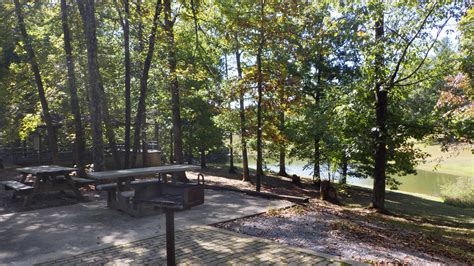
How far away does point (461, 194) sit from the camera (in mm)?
20531

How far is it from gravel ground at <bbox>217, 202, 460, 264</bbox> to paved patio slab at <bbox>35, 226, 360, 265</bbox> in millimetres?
435

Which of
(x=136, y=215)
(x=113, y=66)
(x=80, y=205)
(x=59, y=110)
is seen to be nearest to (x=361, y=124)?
(x=136, y=215)

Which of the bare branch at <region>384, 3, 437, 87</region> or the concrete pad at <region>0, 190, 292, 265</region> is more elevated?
the bare branch at <region>384, 3, 437, 87</region>

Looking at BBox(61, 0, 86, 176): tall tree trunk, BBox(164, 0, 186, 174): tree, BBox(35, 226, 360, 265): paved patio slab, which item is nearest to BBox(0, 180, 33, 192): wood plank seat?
BBox(61, 0, 86, 176): tall tree trunk

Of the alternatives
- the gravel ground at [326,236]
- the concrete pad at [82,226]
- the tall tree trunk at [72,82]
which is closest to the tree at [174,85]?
the tall tree trunk at [72,82]

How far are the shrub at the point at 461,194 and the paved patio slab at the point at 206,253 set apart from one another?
17692mm

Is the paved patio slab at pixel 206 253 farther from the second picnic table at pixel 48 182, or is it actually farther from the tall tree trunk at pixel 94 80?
the tall tree trunk at pixel 94 80

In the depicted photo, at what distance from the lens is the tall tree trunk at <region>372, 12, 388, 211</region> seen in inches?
417

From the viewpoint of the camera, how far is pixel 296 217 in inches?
320

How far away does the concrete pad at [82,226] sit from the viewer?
18.2ft

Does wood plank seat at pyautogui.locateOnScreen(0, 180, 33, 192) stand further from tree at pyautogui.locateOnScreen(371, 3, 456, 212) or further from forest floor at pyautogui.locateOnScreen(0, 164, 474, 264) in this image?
tree at pyautogui.locateOnScreen(371, 3, 456, 212)

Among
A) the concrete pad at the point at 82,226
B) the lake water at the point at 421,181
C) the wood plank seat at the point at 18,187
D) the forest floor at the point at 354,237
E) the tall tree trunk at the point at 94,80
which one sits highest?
the tall tree trunk at the point at 94,80

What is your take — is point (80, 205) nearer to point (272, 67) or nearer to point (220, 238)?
point (220, 238)

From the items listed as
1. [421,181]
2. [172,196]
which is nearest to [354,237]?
[172,196]
